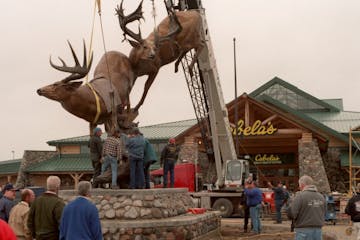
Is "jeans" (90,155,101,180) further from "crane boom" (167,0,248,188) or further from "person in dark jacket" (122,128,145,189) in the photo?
"crane boom" (167,0,248,188)

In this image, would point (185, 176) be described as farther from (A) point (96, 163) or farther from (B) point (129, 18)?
(B) point (129, 18)

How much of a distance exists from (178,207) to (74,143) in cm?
2685

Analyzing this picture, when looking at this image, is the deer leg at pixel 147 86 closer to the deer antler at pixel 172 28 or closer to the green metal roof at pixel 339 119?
the deer antler at pixel 172 28

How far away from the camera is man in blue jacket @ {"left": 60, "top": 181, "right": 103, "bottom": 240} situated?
5941 mm

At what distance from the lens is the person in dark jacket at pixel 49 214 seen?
21.6ft

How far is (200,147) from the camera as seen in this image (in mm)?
33188

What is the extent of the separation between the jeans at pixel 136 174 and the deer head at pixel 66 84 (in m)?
2.23

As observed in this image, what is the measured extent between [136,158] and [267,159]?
2391cm

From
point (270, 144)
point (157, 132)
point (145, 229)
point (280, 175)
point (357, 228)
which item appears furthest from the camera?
point (157, 132)

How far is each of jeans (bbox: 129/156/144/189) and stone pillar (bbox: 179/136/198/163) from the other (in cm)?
1860

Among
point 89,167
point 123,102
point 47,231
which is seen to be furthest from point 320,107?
point 47,231

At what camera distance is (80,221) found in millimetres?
5945

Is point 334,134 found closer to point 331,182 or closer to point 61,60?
point 331,182

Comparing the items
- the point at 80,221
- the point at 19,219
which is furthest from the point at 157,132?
the point at 80,221
